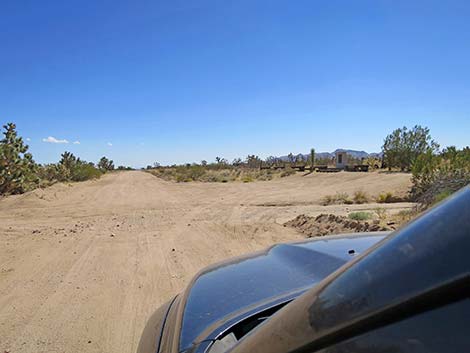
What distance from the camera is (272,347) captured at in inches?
38.0

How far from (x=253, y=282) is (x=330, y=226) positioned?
300 inches

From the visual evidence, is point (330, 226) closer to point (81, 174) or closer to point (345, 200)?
point (345, 200)

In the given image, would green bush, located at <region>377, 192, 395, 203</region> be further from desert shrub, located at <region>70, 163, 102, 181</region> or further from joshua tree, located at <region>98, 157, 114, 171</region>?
joshua tree, located at <region>98, 157, 114, 171</region>

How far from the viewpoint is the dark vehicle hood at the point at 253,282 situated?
69.2 inches

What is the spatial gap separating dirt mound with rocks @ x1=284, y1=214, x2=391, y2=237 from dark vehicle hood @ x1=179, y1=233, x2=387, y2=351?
19.2 feet

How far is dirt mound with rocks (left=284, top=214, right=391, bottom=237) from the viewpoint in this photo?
8.67m

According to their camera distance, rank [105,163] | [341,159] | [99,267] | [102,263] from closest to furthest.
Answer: [99,267] → [102,263] → [341,159] → [105,163]

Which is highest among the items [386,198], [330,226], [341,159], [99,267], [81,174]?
[341,159]

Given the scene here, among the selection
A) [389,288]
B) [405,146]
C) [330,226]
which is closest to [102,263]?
[330,226]

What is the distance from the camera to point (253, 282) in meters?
Answer: 2.21

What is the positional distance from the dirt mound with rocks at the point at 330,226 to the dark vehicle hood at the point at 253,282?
5857mm

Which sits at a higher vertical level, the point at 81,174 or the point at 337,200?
the point at 81,174

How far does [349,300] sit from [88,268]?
6.50 meters

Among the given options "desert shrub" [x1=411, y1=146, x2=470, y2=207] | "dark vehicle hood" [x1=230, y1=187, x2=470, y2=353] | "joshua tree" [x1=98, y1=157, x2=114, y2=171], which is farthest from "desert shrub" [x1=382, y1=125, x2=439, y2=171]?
"joshua tree" [x1=98, y1=157, x2=114, y2=171]
